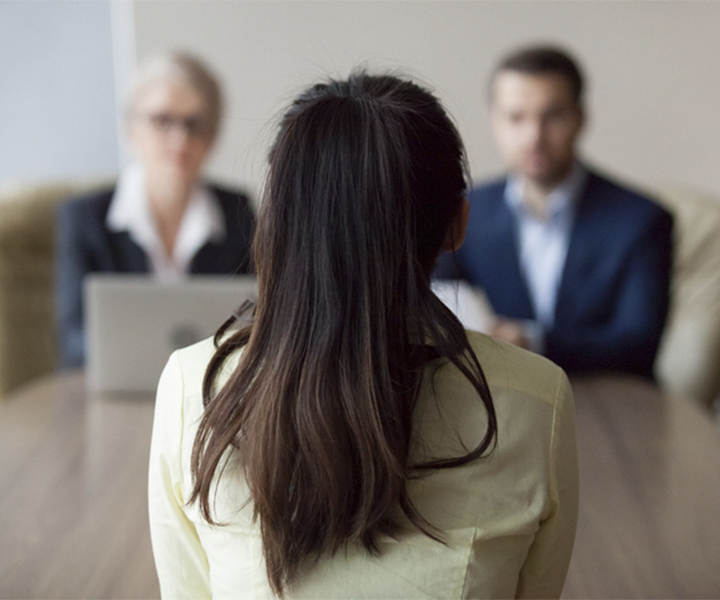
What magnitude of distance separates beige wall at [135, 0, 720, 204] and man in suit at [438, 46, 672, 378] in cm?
82

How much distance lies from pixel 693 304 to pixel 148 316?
160 centimetres

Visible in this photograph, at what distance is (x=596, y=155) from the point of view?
3.15 meters

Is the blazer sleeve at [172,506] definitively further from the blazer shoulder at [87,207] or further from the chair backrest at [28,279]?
the chair backrest at [28,279]

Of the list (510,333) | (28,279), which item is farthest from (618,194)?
(28,279)

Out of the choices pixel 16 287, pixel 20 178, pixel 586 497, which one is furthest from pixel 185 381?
pixel 20 178

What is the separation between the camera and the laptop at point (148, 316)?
5.32 feet

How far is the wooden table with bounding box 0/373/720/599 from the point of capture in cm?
109

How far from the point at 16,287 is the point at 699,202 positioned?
7.08 feet

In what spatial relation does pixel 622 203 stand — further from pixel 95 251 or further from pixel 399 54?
pixel 95 251

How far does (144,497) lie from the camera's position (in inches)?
51.4

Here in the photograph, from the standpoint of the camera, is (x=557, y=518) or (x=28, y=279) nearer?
(x=557, y=518)

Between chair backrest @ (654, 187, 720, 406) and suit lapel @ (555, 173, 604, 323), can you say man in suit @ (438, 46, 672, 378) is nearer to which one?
suit lapel @ (555, 173, 604, 323)

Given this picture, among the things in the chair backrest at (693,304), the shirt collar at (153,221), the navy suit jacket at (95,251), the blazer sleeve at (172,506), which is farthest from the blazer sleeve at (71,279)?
the chair backrest at (693,304)

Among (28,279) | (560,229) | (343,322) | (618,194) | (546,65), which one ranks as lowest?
(28,279)
